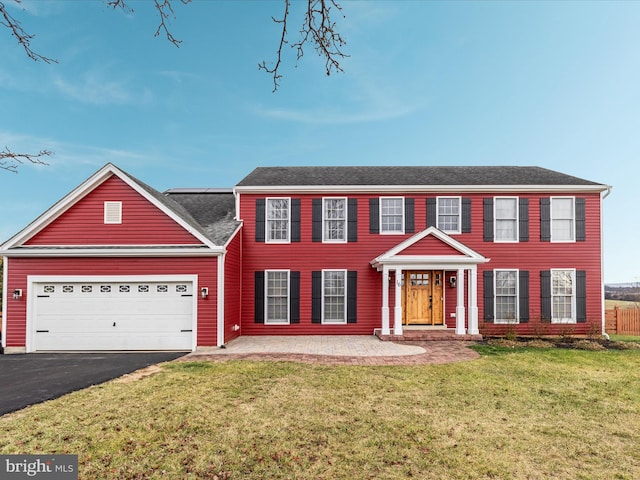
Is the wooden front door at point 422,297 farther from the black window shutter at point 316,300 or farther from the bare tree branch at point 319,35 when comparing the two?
the bare tree branch at point 319,35

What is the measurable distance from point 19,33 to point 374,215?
1138 cm

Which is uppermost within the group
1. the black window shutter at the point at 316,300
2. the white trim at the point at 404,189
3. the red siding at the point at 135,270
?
the white trim at the point at 404,189

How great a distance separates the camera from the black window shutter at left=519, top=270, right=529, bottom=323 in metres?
13.0

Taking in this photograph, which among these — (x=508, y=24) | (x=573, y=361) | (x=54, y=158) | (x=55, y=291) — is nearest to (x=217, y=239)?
(x=55, y=291)

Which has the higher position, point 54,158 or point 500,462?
point 54,158

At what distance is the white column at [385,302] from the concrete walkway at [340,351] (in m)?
0.52

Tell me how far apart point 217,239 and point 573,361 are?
439 inches

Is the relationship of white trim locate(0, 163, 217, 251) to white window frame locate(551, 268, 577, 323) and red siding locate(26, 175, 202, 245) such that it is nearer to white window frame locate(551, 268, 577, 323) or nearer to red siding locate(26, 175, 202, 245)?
red siding locate(26, 175, 202, 245)

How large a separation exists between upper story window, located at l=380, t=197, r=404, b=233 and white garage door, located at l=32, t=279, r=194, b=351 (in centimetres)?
773

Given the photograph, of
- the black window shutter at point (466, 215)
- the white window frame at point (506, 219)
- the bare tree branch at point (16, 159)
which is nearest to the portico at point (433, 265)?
the black window shutter at point (466, 215)

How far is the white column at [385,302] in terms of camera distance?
12.1 meters

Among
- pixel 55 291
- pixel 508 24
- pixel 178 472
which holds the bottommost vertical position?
pixel 178 472

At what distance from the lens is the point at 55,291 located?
34.8 ft

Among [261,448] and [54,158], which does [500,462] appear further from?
[54,158]
